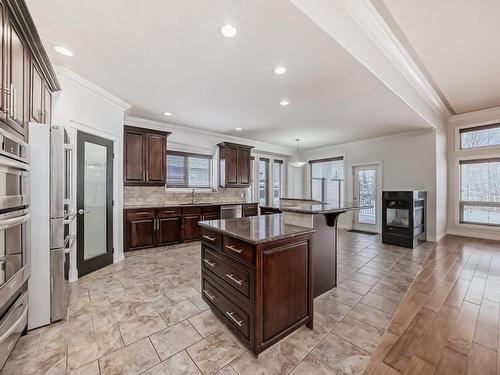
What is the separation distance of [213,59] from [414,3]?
6.87ft

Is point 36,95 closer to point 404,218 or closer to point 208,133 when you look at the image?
point 208,133

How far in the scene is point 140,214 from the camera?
4195 millimetres

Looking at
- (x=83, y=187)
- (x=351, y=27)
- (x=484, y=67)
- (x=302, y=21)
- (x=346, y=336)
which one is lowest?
(x=346, y=336)

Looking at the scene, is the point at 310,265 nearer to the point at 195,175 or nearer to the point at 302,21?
the point at 302,21

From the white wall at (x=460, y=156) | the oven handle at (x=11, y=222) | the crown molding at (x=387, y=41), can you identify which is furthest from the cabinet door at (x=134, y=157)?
the white wall at (x=460, y=156)

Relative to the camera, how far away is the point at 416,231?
4680mm

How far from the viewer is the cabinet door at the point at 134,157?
167 inches

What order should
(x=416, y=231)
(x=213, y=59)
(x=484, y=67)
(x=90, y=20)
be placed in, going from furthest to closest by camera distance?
1. (x=416, y=231)
2. (x=484, y=67)
3. (x=213, y=59)
4. (x=90, y=20)

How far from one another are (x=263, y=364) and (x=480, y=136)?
6936 millimetres

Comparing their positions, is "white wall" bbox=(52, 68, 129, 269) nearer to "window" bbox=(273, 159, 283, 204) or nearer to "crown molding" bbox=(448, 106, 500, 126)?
"window" bbox=(273, 159, 283, 204)

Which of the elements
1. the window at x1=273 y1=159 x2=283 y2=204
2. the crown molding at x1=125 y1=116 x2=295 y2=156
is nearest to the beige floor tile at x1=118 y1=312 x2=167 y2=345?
the crown molding at x1=125 y1=116 x2=295 y2=156

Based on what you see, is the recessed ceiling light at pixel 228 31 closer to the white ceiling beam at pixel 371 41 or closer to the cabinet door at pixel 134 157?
the white ceiling beam at pixel 371 41

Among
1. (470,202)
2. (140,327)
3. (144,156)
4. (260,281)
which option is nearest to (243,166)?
(144,156)

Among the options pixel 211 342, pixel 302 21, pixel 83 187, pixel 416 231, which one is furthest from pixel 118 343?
pixel 416 231
